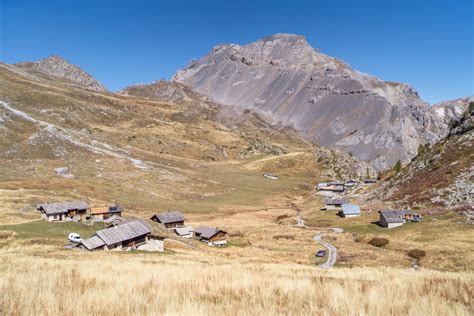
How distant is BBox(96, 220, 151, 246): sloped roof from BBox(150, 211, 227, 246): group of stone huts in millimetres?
17540

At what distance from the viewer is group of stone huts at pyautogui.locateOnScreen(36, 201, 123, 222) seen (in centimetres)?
7462

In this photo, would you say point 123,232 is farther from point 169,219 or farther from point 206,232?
point 169,219

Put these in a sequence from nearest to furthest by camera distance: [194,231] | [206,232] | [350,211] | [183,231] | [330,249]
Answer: [330,249], [206,232], [183,231], [194,231], [350,211]

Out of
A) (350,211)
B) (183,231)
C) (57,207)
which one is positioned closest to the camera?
(57,207)

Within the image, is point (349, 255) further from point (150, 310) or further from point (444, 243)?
point (150, 310)

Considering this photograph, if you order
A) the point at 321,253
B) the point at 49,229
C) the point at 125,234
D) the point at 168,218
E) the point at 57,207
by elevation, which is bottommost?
the point at 321,253

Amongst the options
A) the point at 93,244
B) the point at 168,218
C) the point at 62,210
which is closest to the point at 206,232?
the point at 168,218

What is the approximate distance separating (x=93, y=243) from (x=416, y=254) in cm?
5034

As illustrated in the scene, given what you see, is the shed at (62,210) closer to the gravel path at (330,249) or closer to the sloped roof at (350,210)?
the gravel path at (330,249)

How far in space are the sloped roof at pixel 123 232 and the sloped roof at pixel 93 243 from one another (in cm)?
54

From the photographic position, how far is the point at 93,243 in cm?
5422

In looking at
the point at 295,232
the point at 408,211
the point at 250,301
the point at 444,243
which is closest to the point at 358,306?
the point at 250,301

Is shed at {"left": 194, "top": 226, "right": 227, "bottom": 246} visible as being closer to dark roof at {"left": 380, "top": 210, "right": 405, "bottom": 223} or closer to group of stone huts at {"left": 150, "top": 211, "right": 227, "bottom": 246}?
group of stone huts at {"left": 150, "top": 211, "right": 227, "bottom": 246}

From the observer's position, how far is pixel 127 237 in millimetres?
60156
